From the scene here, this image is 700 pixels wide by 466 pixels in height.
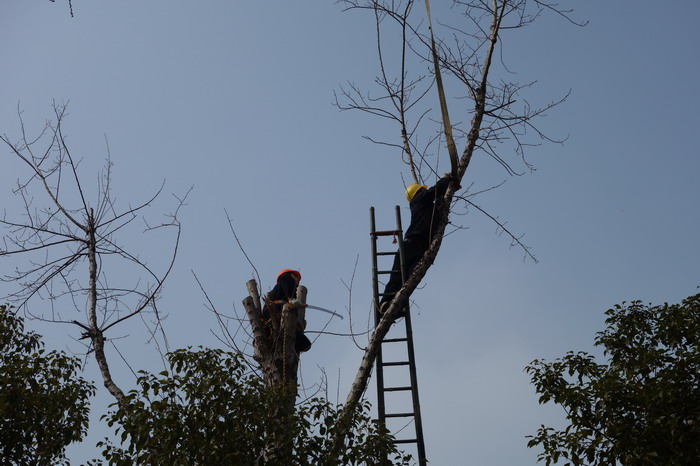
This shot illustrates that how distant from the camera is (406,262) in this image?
8570 mm

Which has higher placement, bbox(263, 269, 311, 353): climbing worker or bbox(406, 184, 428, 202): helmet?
bbox(406, 184, 428, 202): helmet

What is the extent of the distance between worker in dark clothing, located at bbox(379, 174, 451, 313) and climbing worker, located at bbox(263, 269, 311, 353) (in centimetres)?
102

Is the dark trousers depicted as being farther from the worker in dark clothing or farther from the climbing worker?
the climbing worker

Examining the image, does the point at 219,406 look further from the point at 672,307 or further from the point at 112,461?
the point at 672,307

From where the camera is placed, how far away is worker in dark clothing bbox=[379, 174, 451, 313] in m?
8.51

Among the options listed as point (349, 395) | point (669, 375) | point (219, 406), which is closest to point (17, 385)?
point (219, 406)

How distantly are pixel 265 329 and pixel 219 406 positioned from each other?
218 cm

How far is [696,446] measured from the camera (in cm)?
564

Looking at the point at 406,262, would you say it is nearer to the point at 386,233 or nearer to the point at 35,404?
the point at 386,233

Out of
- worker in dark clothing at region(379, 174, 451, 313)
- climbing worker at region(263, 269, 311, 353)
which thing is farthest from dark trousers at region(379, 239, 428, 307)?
climbing worker at region(263, 269, 311, 353)

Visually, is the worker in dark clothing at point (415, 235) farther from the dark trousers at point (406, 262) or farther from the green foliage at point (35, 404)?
the green foliage at point (35, 404)

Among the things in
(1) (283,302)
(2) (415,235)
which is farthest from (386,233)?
(1) (283,302)

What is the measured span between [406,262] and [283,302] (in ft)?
4.95

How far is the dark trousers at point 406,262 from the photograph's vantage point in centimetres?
853
